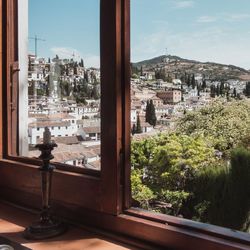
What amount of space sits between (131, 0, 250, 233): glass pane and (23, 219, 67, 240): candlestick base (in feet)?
0.91

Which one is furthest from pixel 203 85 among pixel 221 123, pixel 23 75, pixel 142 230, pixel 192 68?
pixel 23 75

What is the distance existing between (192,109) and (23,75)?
Result: 2.61 ft

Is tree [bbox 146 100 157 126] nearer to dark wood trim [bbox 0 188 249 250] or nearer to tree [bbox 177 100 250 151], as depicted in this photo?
tree [bbox 177 100 250 151]

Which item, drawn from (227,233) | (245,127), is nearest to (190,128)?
(245,127)

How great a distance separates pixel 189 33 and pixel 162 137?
0.38 meters

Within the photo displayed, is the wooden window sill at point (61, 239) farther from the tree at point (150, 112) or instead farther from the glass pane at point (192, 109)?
the tree at point (150, 112)

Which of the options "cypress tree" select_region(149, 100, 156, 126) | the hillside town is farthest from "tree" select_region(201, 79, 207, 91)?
"cypress tree" select_region(149, 100, 156, 126)

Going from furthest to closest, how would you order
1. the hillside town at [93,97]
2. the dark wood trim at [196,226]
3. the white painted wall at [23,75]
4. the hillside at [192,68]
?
the white painted wall at [23,75], the hillside town at [93,97], the hillside at [192,68], the dark wood trim at [196,226]

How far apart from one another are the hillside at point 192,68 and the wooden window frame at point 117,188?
0.35 feet

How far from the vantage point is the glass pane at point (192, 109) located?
4.23ft

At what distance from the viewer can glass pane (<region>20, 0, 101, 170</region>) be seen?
1523 millimetres

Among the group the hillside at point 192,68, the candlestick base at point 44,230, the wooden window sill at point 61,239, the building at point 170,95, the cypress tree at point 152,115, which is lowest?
the wooden window sill at point 61,239

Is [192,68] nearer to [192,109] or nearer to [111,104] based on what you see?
[192,109]

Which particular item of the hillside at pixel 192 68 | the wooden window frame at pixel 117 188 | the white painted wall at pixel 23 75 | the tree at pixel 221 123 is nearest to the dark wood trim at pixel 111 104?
the wooden window frame at pixel 117 188
